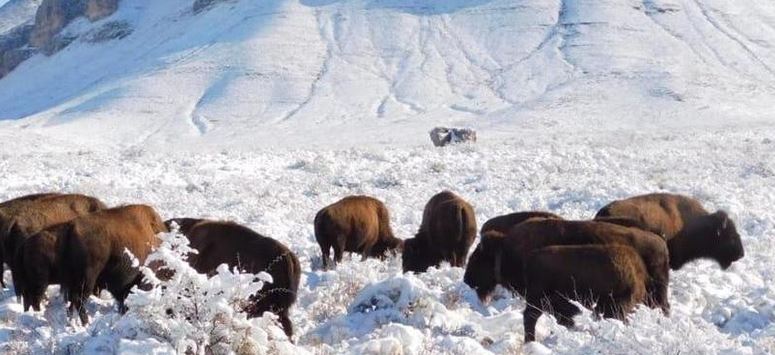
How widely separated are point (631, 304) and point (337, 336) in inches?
101

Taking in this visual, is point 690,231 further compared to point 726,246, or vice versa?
point 690,231

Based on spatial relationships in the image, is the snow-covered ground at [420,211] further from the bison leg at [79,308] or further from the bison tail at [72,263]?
the bison tail at [72,263]

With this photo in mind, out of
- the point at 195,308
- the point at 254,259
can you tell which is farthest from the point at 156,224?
the point at 195,308

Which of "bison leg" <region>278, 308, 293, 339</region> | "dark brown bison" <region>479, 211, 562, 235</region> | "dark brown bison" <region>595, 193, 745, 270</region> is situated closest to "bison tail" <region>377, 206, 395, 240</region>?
"dark brown bison" <region>479, 211, 562, 235</region>

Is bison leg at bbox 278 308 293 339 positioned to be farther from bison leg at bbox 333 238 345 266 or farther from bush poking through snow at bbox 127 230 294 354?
bison leg at bbox 333 238 345 266

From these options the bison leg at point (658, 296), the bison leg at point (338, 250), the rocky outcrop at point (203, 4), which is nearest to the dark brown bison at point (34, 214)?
the bison leg at point (338, 250)

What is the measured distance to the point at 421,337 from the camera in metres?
7.31

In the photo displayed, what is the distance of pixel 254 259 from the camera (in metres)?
8.31

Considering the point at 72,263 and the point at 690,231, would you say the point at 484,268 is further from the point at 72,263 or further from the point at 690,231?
the point at 72,263

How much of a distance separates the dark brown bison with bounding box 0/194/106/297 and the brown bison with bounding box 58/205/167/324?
108 cm

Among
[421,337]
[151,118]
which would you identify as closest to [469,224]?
[421,337]

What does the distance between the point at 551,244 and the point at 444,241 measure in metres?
3.60

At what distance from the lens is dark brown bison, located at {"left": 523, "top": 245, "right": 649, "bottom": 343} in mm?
7652

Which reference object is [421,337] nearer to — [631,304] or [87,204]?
[631,304]
